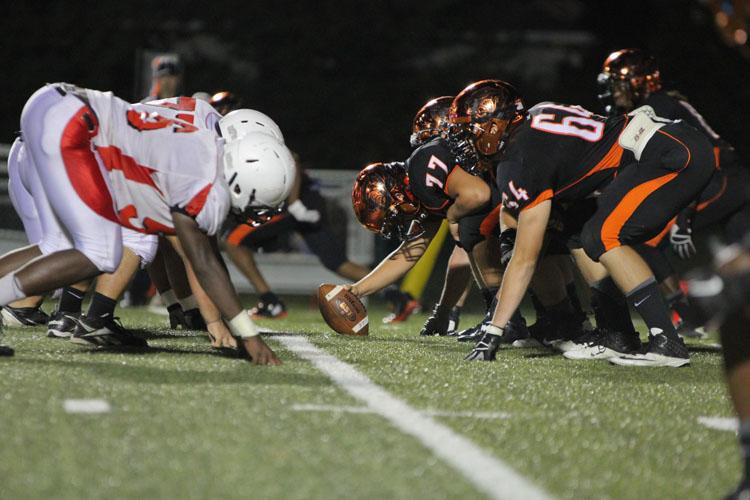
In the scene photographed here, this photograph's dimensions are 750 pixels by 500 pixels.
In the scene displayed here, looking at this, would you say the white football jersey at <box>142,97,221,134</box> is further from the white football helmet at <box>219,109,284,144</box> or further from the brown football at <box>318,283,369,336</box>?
the brown football at <box>318,283,369,336</box>

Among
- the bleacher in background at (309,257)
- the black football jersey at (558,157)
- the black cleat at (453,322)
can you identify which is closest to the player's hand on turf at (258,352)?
the black football jersey at (558,157)

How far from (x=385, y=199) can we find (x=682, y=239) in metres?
2.46

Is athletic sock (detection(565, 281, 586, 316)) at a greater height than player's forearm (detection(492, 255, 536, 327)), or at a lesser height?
lesser

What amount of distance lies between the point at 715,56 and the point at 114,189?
66.5 ft

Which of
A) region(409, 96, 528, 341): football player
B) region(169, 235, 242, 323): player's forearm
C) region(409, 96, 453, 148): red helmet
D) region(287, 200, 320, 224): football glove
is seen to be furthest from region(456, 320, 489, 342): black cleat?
region(287, 200, 320, 224): football glove

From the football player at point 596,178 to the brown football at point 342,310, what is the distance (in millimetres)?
1354

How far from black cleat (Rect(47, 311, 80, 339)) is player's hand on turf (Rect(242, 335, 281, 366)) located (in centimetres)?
145

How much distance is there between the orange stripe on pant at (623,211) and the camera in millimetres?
5652

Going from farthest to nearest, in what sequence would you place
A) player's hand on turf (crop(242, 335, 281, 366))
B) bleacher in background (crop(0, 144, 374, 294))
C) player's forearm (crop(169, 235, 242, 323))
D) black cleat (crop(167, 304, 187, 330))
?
bleacher in background (crop(0, 144, 374, 294)), black cleat (crop(167, 304, 187, 330)), player's hand on turf (crop(242, 335, 281, 366)), player's forearm (crop(169, 235, 242, 323))

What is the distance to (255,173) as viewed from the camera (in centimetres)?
496

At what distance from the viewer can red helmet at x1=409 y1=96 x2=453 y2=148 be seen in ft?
23.4

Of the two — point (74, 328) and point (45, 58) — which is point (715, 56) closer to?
point (45, 58)

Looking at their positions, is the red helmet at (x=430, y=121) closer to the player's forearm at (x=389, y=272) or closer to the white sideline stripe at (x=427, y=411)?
the player's forearm at (x=389, y=272)

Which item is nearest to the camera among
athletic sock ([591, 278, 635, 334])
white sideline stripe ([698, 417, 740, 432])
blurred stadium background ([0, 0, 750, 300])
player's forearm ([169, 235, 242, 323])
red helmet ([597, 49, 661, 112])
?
white sideline stripe ([698, 417, 740, 432])
